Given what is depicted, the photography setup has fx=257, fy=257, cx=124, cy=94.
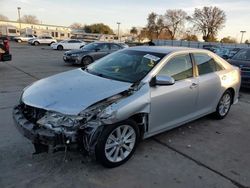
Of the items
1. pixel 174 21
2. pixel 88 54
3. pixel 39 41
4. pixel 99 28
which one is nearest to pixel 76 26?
pixel 99 28

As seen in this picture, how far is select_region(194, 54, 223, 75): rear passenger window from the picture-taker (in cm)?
473

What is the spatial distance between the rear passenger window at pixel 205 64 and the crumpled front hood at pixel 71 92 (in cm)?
171

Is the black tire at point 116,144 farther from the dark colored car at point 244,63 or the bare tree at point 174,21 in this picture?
the bare tree at point 174,21

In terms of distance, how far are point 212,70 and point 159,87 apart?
5.76 feet

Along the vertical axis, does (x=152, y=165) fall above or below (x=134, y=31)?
below

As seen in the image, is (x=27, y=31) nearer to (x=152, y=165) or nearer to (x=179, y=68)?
(x=179, y=68)

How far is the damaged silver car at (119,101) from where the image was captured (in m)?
3.09

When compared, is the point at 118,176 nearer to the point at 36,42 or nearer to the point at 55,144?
the point at 55,144

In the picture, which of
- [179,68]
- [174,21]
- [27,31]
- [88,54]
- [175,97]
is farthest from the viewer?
[174,21]

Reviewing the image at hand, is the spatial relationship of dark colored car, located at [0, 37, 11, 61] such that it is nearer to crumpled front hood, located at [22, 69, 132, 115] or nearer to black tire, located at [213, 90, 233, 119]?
crumpled front hood, located at [22, 69, 132, 115]

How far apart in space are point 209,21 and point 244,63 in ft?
200

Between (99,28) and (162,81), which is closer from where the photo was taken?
(162,81)

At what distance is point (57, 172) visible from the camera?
3.27 m

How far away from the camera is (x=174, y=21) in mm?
76312
